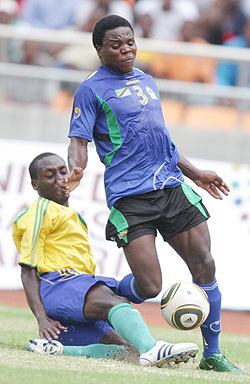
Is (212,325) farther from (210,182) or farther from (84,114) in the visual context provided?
(84,114)

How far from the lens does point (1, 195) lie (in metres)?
11.5

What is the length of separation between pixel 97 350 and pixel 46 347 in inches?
15.7

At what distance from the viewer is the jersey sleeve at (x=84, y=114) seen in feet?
18.6

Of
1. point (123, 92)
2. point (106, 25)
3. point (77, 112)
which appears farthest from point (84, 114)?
point (106, 25)

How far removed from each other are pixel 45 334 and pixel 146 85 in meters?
2.01

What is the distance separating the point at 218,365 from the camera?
5711mm

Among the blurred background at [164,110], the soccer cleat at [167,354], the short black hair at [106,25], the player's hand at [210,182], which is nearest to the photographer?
the soccer cleat at [167,354]

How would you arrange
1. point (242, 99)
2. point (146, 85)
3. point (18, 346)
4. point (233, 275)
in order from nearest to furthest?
point (146, 85), point (18, 346), point (233, 275), point (242, 99)

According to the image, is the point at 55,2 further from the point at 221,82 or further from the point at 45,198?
the point at 45,198

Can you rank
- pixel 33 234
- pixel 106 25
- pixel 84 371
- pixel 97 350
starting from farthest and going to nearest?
pixel 33 234 → pixel 97 350 → pixel 106 25 → pixel 84 371

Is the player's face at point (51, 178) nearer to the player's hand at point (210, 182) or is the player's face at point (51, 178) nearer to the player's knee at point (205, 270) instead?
the player's hand at point (210, 182)

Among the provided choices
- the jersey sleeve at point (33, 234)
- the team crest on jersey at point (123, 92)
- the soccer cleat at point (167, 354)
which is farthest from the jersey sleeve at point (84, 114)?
the soccer cleat at point (167, 354)

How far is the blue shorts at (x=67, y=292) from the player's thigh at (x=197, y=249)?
30.6 inches

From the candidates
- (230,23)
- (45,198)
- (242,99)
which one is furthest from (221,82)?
(45,198)
